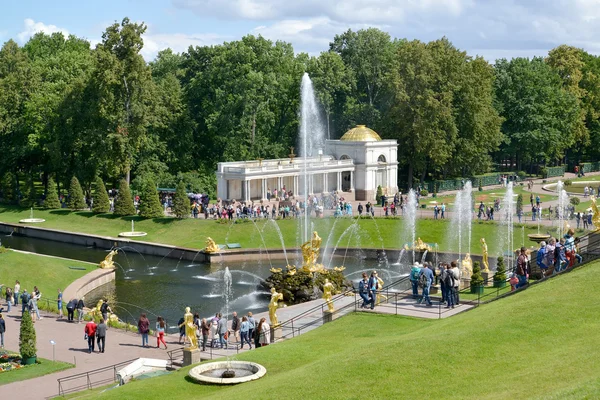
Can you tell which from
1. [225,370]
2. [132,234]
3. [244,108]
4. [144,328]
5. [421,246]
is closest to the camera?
[225,370]

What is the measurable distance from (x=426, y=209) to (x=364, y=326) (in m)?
46.1

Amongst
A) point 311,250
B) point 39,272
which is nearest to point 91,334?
point 311,250

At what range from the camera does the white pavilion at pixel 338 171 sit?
86.8 meters

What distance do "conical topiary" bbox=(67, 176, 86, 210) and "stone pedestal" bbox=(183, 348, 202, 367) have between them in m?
53.7

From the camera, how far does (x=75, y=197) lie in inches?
3334

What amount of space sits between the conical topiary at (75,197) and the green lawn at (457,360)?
181ft

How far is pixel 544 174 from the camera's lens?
112438 millimetres

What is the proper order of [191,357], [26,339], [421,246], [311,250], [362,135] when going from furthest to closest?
[362,135] < [421,246] < [311,250] < [26,339] < [191,357]

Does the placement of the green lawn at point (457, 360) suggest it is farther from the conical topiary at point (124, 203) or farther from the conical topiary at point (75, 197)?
the conical topiary at point (75, 197)

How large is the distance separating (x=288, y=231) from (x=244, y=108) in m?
29.9

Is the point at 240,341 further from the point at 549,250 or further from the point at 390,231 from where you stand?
the point at 390,231

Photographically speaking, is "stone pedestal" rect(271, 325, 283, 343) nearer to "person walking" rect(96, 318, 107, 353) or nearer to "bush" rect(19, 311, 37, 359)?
"person walking" rect(96, 318, 107, 353)

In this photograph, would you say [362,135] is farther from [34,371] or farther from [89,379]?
[89,379]

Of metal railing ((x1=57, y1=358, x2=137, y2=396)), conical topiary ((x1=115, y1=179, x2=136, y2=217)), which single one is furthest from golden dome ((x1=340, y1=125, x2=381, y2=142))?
metal railing ((x1=57, y1=358, x2=137, y2=396))
